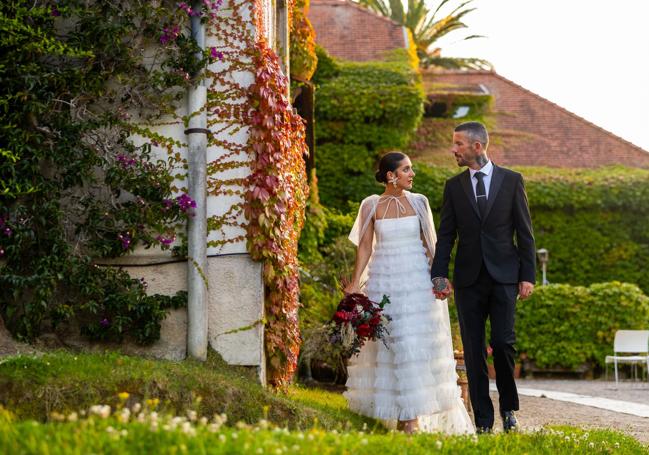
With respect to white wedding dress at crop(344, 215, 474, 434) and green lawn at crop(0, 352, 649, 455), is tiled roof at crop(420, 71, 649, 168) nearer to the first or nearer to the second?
white wedding dress at crop(344, 215, 474, 434)

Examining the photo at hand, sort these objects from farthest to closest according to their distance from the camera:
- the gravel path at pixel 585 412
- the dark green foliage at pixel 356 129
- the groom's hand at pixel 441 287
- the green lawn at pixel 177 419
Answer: the dark green foliage at pixel 356 129 → the gravel path at pixel 585 412 → the groom's hand at pixel 441 287 → the green lawn at pixel 177 419

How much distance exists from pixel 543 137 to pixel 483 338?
22460mm

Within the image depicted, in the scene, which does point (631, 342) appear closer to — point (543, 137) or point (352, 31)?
point (543, 137)

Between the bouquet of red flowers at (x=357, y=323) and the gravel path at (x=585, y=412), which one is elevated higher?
the bouquet of red flowers at (x=357, y=323)

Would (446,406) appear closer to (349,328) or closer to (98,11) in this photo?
(349,328)

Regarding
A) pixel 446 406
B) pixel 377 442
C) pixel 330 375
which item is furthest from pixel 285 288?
pixel 330 375

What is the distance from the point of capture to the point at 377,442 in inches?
193

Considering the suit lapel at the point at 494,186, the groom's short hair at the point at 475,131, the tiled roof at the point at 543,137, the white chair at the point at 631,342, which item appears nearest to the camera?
the suit lapel at the point at 494,186

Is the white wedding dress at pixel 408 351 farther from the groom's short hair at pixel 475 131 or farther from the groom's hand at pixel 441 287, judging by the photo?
the groom's short hair at pixel 475 131

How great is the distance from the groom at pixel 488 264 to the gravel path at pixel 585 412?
108cm

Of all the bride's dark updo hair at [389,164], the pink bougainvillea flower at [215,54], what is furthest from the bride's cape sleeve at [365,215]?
the pink bougainvillea flower at [215,54]

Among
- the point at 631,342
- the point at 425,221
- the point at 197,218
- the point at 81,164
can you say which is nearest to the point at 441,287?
the point at 425,221

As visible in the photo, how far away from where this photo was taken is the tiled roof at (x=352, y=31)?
2692cm

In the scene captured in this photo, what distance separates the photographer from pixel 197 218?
7.31 m
